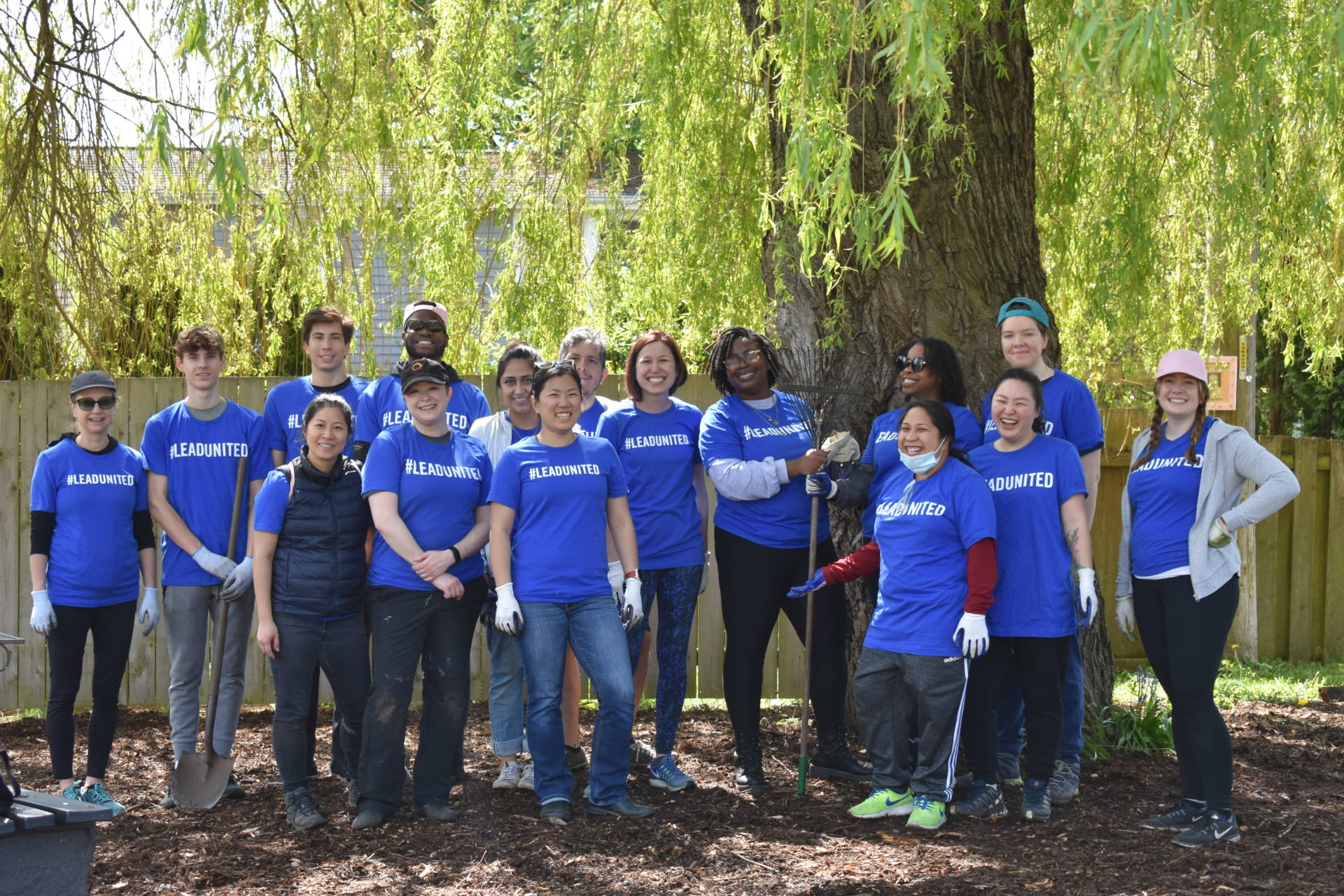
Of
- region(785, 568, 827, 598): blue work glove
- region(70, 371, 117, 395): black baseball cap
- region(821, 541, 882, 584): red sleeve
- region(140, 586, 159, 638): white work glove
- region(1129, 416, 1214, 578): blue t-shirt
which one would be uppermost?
region(70, 371, 117, 395): black baseball cap

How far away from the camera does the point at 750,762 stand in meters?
4.91

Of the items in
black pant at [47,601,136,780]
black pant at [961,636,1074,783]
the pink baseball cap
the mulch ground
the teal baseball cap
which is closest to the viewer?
the mulch ground

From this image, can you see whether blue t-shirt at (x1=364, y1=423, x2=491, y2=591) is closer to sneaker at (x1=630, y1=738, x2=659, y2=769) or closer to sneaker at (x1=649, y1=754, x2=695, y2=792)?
sneaker at (x1=649, y1=754, x2=695, y2=792)

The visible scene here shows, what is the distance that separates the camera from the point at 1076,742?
4727 mm

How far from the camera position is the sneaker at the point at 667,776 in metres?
4.89

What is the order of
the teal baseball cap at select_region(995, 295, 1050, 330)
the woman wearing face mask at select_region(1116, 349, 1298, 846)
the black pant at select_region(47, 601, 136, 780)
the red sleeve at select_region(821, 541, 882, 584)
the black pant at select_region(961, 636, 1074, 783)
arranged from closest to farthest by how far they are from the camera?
the woman wearing face mask at select_region(1116, 349, 1298, 846)
the black pant at select_region(961, 636, 1074, 783)
the red sleeve at select_region(821, 541, 882, 584)
the teal baseball cap at select_region(995, 295, 1050, 330)
the black pant at select_region(47, 601, 136, 780)

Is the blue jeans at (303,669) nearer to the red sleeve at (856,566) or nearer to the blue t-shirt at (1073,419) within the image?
the red sleeve at (856,566)

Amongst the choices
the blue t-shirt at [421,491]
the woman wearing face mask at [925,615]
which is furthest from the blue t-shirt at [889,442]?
the blue t-shirt at [421,491]

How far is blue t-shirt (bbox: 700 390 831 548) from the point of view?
4.83 m

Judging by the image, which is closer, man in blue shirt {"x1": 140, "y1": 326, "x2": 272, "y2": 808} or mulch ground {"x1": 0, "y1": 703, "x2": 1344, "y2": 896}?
mulch ground {"x1": 0, "y1": 703, "x2": 1344, "y2": 896}

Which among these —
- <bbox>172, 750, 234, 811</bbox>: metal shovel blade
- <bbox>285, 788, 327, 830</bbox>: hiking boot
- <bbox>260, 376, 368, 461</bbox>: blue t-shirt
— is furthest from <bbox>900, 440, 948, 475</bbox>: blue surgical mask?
<bbox>172, 750, 234, 811</bbox>: metal shovel blade

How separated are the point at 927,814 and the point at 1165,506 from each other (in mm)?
1328

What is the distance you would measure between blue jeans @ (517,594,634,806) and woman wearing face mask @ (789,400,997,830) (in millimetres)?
847

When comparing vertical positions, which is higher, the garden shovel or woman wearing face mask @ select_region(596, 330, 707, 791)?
woman wearing face mask @ select_region(596, 330, 707, 791)
